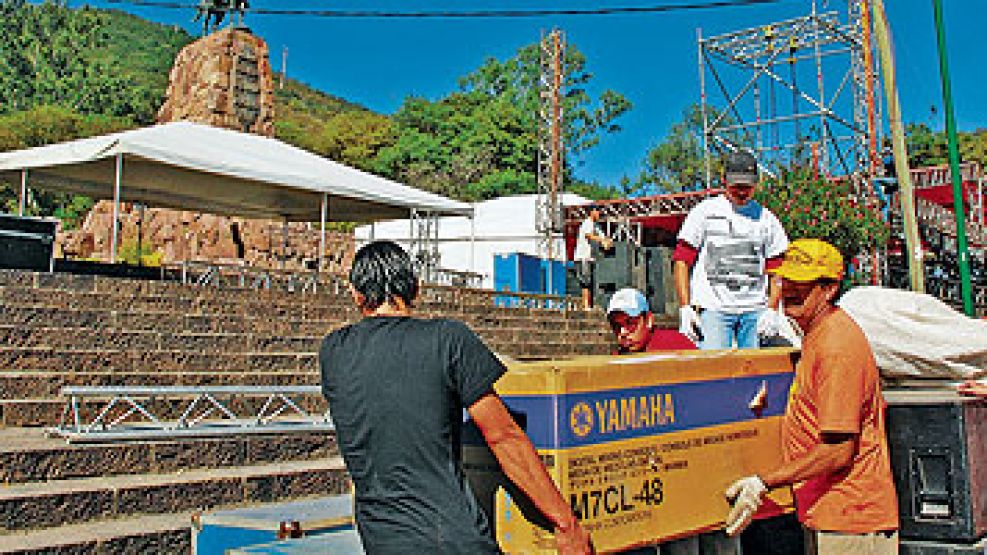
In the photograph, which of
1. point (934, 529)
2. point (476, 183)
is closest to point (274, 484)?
point (934, 529)

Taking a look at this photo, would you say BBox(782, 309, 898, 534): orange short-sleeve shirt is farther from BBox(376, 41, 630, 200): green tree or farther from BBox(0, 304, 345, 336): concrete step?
BBox(376, 41, 630, 200): green tree

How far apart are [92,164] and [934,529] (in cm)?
1193

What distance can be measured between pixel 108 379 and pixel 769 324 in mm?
4317

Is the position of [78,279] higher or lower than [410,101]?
lower

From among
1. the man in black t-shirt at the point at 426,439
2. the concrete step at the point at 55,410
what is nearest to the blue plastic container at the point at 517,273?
the concrete step at the point at 55,410

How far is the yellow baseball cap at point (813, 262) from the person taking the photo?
2508mm

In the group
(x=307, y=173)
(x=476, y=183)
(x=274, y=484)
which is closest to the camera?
(x=274, y=484)

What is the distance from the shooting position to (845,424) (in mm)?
2334

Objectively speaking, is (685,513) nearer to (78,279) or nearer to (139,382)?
(139,382)

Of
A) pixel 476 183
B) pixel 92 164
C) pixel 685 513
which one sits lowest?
pixel 685 513

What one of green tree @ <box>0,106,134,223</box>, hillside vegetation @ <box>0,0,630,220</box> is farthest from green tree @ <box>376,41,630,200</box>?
green tree @ <box>0,106,134,223</box>

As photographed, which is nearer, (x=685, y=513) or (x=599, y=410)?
(x=599, y=410)

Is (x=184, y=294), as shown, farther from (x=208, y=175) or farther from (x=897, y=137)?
(x=897, y=137)

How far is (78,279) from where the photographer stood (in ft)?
23.7
